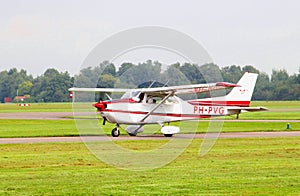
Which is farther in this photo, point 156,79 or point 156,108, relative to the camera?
point 156,108

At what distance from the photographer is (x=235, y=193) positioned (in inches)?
627

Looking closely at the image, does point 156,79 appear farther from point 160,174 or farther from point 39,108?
point 39,108

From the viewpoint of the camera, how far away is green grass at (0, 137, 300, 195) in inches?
646

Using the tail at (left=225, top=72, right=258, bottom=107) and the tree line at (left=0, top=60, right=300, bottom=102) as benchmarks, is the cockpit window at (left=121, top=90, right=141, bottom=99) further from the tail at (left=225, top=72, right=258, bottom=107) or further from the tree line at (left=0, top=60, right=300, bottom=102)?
the tail at (left=225, top=72, right=258, bottom=107)

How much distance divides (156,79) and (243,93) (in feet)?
27.1

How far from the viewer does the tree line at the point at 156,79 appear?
34.4m

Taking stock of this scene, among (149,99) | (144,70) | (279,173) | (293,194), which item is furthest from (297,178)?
(149,99)

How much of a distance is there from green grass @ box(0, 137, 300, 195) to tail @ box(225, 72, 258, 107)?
13856mm

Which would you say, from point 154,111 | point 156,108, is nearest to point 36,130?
point 154,111

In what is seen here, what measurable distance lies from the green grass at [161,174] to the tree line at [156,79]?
727 centimetres

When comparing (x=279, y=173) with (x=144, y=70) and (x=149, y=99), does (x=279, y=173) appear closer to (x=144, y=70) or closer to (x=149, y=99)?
(x=144, y=70)

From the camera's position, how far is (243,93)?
41781mm

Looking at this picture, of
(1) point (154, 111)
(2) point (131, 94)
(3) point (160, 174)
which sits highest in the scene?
(2) point (131, 94)

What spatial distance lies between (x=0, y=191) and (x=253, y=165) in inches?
326
